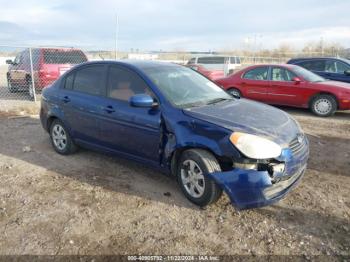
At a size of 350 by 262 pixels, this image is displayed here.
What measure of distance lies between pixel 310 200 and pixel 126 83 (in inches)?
110

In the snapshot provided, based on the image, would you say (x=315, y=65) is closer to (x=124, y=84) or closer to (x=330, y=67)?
(x=330, y=67)

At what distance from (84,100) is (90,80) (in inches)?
13.0

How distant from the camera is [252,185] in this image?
128 inches

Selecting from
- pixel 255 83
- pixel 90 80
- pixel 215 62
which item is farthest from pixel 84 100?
pixel 215 62

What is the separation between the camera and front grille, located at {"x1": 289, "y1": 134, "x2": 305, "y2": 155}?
3.56m

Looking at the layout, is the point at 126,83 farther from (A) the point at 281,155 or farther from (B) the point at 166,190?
(A) the point at 281,155

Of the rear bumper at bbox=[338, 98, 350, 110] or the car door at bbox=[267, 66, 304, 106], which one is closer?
the rear bumper at bbox=[338, 98, 350, 110]

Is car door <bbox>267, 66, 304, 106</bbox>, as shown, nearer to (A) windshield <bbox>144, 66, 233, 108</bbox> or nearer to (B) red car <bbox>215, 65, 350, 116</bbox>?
(B) red car <bbox>215, 65, 350, 116</bbox>

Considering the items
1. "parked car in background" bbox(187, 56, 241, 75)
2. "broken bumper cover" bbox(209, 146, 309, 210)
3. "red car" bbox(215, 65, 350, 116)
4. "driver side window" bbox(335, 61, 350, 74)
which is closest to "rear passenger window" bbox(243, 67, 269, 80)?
"red car" bbox(215, 65, 350, 116)

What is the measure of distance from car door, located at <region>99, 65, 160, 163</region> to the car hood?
560 millimetres

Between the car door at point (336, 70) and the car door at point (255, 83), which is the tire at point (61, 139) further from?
the car door at point (336, 70)

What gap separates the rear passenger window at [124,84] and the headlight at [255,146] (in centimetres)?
134

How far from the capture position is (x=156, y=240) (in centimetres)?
318

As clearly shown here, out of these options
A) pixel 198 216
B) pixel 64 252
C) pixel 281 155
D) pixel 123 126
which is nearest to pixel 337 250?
pixel 281 155
